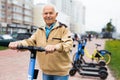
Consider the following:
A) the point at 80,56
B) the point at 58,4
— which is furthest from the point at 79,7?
the point at 80,56

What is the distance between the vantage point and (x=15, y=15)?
94500 mm

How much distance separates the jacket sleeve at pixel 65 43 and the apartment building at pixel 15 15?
7090 cm

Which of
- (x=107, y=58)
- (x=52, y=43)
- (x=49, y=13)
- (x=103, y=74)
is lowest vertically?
(x=107, y=58)

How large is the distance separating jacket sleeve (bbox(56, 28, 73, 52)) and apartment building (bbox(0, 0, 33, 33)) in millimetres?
70904

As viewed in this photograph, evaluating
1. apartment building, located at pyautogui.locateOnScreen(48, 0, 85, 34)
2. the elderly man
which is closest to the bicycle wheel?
the elderly man

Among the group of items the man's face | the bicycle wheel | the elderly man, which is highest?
the man's face

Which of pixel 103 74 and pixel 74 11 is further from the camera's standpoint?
pixel 74 11

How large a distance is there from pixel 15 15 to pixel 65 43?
303ft

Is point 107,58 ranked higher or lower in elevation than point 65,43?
lower

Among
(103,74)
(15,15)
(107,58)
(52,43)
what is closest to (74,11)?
(15,15)

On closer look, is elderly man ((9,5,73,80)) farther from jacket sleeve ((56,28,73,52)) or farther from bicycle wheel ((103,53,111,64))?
bicycle wheel ((103,53,111,64))

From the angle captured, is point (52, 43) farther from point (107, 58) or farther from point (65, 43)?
point (107, 58)

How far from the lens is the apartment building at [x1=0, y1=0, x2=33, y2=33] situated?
84.6 meters

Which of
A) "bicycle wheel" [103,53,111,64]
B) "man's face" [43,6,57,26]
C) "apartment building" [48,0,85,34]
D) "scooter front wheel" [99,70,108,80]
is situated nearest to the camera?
"man's face" [43,6,57,26]
